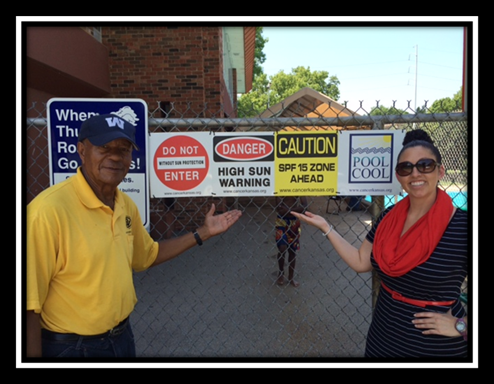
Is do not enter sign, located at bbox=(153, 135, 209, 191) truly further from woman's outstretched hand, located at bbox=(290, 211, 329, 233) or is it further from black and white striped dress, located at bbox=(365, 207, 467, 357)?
black and white striped dress, located at bbox=(365, 207, 467, 357)

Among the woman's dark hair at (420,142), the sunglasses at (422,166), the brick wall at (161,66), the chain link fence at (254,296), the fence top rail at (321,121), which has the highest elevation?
the brick wall at (161,66)

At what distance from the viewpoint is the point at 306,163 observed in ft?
7.91

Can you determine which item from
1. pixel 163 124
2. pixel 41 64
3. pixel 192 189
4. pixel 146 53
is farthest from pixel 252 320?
pixel 146 53

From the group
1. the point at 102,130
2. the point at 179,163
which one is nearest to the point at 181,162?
the point at 179,163

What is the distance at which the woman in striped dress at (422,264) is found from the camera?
179 centimetres

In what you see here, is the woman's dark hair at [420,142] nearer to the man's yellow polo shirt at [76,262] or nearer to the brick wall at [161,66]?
the man's yellow polo shirt at [76,262]

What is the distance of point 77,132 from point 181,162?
0.76 meters

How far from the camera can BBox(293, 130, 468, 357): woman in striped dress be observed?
1.79 meters

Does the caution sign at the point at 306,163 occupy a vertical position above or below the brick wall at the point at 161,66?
below

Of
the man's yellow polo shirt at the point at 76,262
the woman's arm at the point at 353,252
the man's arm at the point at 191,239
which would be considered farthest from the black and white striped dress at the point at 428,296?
the man's yellow polo shirt at the point at 76,262

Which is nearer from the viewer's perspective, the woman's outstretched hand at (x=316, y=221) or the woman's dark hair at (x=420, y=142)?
the woman's dark hair at (x=420, y=142)

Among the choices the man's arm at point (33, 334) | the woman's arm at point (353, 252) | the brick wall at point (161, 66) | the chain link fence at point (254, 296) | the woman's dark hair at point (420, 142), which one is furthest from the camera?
the brick wall at point (161, 66)

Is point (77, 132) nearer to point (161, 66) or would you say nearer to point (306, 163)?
point (306, 163)

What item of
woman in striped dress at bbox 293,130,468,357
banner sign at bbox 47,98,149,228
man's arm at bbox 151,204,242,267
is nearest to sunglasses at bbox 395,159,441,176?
woman in striped dress at bbox 293,130,468,357
